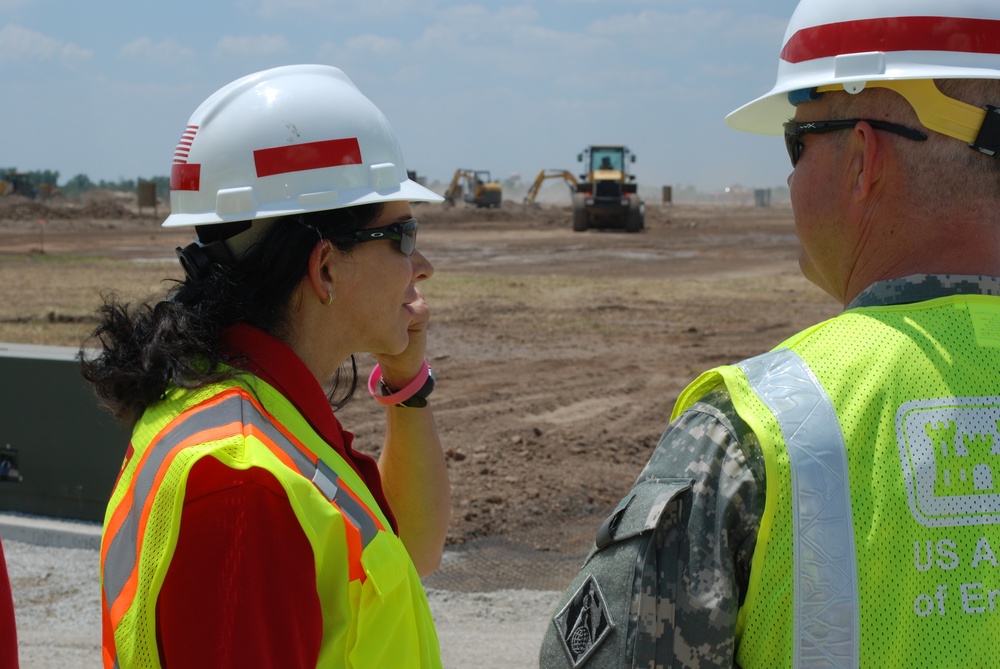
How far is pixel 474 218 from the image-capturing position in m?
47.7

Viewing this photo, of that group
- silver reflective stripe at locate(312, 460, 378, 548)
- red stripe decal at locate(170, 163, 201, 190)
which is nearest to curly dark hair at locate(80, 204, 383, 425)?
red stripe decal at locate(170, 163, 201, 190)

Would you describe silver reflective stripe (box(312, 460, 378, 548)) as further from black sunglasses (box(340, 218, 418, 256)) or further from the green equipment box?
the green equipment box

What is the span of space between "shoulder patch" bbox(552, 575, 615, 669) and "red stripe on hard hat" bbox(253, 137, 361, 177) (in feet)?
3.89

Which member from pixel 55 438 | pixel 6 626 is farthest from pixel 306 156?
pixel 55 438

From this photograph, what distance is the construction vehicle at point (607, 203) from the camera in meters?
38.7

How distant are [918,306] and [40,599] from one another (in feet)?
18.4

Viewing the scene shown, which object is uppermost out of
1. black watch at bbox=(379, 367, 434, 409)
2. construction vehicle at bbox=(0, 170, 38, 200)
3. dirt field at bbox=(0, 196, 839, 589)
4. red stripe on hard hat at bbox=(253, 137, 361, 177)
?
construction vehicle at bbox=(0, 170, 38, 200)

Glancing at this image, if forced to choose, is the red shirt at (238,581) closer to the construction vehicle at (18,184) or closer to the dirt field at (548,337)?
the dirt field at (548,337)

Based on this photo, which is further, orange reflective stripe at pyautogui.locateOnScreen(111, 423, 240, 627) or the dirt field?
the dirt field

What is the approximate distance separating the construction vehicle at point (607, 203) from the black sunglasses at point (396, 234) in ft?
119

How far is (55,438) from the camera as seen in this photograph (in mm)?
6516

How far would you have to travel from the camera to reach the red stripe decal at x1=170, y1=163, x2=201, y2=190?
226cm

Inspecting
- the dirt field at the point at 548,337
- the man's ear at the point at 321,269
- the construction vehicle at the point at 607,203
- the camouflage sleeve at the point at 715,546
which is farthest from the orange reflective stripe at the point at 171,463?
the construction vehicle at the point at 607,203

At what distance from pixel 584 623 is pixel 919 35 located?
1.15m
